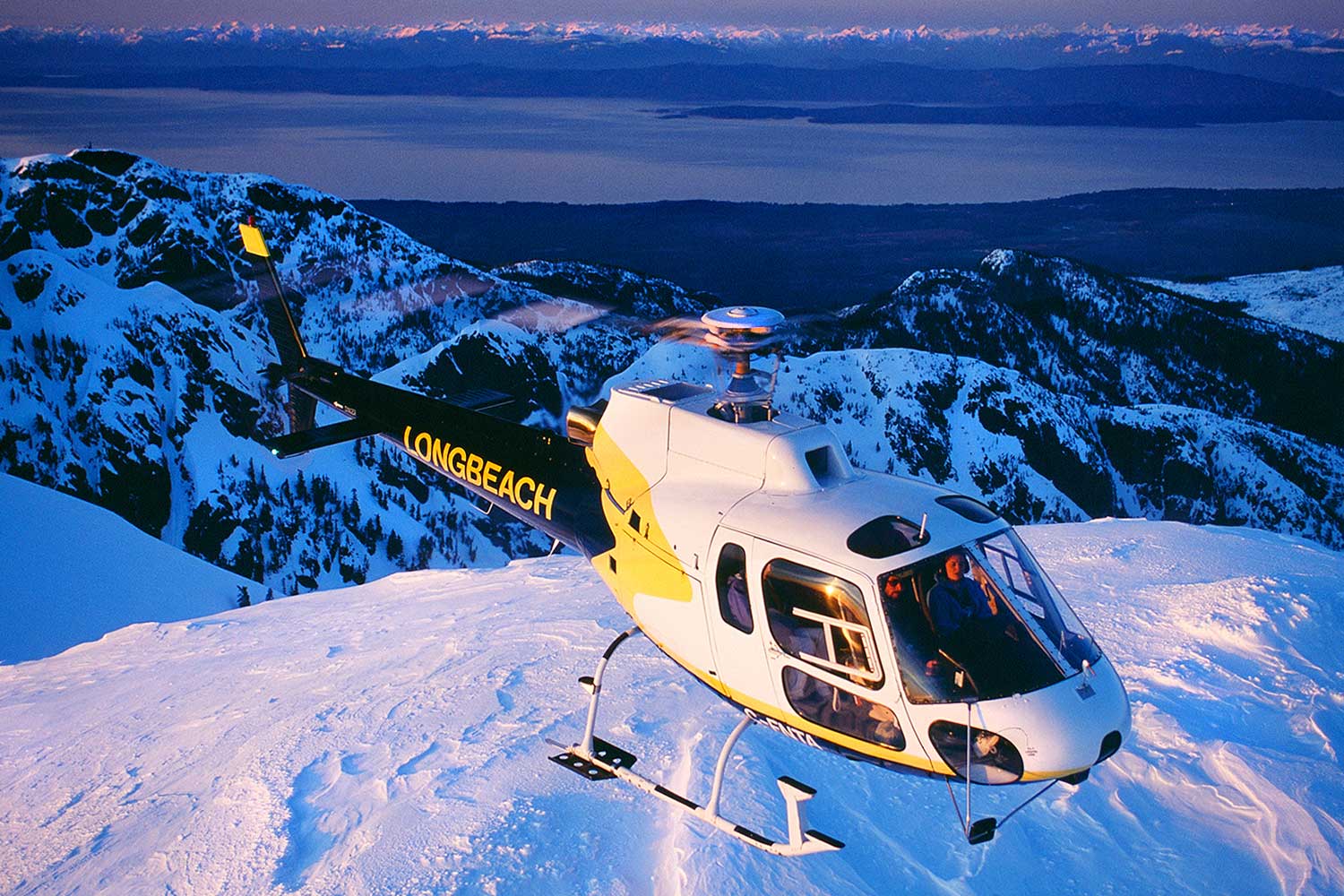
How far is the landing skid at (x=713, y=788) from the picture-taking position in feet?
22.2

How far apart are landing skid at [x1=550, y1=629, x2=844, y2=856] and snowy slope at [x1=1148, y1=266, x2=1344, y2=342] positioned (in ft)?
456

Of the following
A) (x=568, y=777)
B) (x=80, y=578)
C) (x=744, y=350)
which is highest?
(x=744, y=350)

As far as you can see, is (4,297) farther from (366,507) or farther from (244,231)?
(244,231)

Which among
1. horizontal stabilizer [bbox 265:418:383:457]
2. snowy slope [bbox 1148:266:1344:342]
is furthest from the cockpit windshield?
snowy slope [bbox 1148:266:1344:342]

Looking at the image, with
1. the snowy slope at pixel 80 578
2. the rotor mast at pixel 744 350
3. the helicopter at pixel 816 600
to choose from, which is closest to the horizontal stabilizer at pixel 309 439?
the helicopter at pixel 816 600

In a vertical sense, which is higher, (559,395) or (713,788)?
(713,788)

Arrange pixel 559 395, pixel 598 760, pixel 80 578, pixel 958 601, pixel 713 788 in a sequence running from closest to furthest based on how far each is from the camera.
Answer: pixel 958 601
pixel 713 788
pixel 598 760
pixel 80 578
pixel 559 395

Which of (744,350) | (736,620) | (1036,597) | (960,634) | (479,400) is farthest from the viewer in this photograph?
(479,400)

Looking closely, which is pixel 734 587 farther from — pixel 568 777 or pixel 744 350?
pixel 568 777

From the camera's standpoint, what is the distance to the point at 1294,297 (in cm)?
12131

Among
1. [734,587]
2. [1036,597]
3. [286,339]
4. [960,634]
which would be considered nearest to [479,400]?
[286,339]

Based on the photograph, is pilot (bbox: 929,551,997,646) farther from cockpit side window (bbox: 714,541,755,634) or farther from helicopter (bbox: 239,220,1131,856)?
cockpit side window (bbox: 714,541,755,634)

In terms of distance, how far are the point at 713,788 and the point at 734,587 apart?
65.4 inches

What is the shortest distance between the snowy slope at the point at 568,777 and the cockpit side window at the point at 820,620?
1.80 meters
